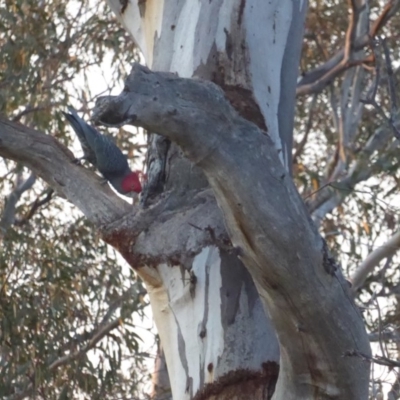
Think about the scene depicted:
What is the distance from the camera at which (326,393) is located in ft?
6.15

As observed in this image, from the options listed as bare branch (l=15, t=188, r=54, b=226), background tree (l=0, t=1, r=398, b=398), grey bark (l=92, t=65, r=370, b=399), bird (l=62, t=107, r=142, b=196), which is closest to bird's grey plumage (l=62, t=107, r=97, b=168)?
bird (l=62, t=107, r=142, b=196)

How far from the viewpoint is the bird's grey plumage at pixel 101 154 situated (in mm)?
3719

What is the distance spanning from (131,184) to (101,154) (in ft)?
0.88

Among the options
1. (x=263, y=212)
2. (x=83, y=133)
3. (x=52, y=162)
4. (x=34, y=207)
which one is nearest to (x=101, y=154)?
(x=83, y=133)

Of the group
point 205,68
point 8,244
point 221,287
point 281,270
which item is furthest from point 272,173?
point 8,244

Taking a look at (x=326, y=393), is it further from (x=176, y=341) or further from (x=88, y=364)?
(x=88, y=364)

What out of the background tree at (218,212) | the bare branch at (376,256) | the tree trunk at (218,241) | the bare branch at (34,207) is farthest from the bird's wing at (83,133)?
the bare branch at (34,207)

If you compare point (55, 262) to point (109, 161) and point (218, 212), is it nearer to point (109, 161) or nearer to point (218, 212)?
point (109, 161)

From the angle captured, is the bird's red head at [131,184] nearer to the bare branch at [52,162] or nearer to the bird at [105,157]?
the bird at [105,157]

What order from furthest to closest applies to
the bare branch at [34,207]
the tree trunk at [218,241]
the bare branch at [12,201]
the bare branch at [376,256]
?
the bare branch at [34,207], the bare branch at [12,201], the bare branch at [376,256], the tree trunk at [218,241]

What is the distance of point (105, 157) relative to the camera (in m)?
3.73

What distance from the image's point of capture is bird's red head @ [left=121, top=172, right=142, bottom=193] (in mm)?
3929

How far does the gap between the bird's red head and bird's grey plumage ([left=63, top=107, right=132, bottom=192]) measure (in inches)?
1.3

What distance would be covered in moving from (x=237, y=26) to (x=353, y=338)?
122 centimetres
